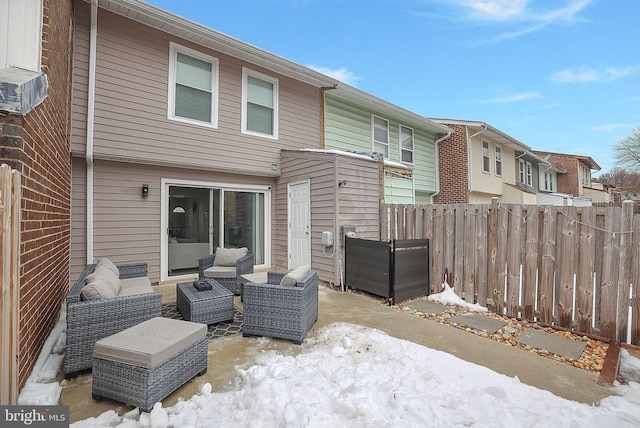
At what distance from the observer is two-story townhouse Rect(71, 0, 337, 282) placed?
17.2ft

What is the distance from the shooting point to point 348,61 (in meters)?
16.6

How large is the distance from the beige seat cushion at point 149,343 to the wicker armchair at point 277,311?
831 mm

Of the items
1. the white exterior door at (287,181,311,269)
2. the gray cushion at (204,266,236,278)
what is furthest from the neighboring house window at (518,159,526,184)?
the gray cushion at (204,266,236,278)

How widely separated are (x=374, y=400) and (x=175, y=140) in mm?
5856

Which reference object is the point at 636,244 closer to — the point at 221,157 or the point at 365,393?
the point at 365,393

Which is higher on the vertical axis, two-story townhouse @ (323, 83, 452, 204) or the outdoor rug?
two-story townhouse @ (323, 83, 452, 204)

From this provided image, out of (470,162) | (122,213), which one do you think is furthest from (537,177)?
(122,213)

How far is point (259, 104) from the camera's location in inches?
285

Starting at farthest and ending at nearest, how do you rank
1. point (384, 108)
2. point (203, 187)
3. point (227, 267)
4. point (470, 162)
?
point (470, 162), point (384, 108), point (203, 187), point (227, 267)

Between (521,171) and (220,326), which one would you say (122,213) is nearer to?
(220,326)

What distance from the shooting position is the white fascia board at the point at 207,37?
527cm

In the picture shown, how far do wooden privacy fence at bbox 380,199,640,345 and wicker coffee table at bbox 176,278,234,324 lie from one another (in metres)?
3.65

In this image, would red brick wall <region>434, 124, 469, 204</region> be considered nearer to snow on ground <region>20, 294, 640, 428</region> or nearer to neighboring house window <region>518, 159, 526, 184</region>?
neighboring house window <region>518, 159, 526, 184</region>

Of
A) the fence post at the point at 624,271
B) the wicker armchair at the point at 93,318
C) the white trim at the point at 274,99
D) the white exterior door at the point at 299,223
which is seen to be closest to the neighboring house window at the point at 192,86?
the white trim at the point at 274,99
